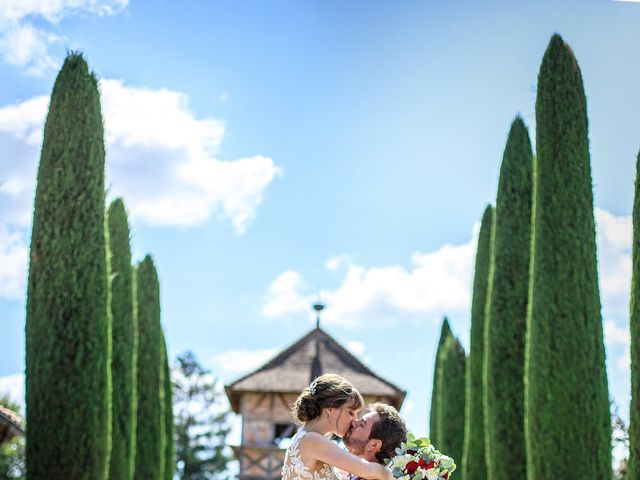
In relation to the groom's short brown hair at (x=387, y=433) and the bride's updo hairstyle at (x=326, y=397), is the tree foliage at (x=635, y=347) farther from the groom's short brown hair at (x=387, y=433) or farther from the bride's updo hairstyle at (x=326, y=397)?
the bride's updo hairstyle at (x=326, y=397)

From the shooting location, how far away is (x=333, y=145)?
12.3m

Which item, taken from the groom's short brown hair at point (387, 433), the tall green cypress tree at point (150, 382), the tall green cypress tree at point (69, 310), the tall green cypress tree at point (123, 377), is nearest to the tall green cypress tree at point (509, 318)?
the tall green cypress tree at point (123, 377)

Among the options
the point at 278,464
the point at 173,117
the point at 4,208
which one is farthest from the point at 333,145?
the point at 278,464

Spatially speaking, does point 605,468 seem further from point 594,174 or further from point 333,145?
point 333,145

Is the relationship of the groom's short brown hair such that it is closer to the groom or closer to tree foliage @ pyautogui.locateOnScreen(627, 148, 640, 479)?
the groom

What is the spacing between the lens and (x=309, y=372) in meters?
27.2

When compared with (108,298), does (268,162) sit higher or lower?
higher

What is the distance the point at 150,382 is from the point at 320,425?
12.5 meters

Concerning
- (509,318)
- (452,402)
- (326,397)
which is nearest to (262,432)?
(452,402)

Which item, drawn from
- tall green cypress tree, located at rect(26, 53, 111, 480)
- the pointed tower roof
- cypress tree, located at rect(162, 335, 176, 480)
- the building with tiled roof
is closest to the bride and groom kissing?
tall green cypress tree, located at rect(26, 53, 111, 480)

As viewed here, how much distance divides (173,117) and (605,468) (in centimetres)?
719

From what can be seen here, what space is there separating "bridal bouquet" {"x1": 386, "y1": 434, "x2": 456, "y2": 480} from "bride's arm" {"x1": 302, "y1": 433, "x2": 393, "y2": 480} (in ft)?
0.43

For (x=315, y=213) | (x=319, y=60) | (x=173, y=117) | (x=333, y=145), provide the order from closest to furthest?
(x=173, y=117)
(x=319, y=60)
(x=333, y=145)
(x=315, y=213)

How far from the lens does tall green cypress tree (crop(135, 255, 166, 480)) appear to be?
17078mm
